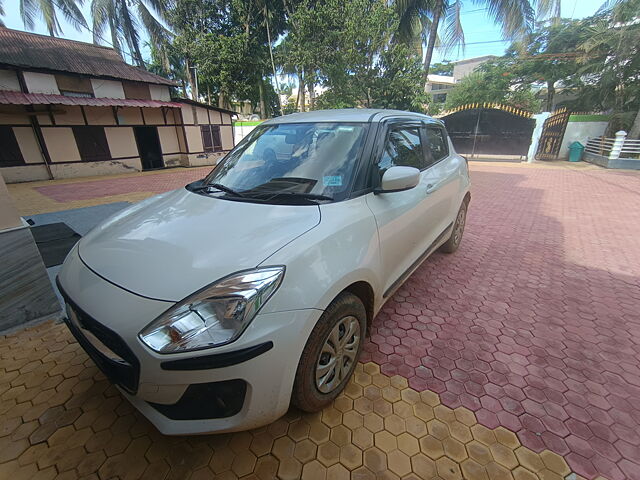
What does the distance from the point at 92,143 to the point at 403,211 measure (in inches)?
594

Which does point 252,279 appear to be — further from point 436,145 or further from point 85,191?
point 85,191

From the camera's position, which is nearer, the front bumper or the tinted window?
the front bumper

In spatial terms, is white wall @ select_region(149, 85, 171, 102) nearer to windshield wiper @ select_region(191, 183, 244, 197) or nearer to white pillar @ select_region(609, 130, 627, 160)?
windshield wiper @ select_region(191, 183, 244, 197)

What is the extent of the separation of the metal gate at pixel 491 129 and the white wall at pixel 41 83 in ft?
56.5

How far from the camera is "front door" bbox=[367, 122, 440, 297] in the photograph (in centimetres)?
211

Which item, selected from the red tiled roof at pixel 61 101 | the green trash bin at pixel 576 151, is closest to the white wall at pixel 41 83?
the red tiled roof at pixel 61 101

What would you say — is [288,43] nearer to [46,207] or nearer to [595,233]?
[46,207]

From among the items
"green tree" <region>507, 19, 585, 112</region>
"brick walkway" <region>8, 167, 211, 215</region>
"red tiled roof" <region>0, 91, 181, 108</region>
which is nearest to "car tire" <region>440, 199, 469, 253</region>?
"brick walkway" <region>8, 167, 211, 215</region>

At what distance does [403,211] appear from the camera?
2.32 m

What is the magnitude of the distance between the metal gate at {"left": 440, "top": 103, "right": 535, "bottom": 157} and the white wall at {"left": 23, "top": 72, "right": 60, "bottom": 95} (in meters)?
17.2

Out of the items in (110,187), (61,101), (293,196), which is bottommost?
(110,187)

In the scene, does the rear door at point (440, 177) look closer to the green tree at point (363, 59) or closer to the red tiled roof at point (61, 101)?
the green tree at point (363, 59)

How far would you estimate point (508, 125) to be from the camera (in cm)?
1456

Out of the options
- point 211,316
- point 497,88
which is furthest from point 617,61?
point 211,316
